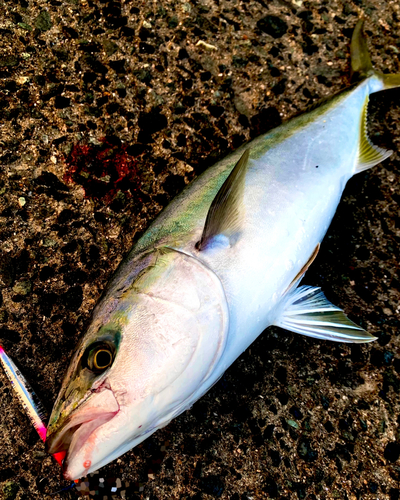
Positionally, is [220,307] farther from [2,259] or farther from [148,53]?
[148,53]

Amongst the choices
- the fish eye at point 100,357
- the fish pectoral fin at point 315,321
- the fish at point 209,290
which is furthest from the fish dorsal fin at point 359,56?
the fish eye at point 100,357

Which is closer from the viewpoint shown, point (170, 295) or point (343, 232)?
point (170, 295)

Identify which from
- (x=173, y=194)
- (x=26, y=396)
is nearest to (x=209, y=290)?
(x=173, y=194)

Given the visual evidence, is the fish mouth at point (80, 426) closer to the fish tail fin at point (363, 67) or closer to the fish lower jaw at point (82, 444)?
the fish lower jaw at point (82, 444)

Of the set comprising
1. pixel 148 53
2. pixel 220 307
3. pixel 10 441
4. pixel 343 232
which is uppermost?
pixel 148 53

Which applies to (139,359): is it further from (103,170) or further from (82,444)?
(103,170)

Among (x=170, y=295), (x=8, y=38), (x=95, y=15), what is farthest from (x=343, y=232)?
(x=8, y=38)

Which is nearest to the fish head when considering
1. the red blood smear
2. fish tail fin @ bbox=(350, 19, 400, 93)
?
the red blood smear
